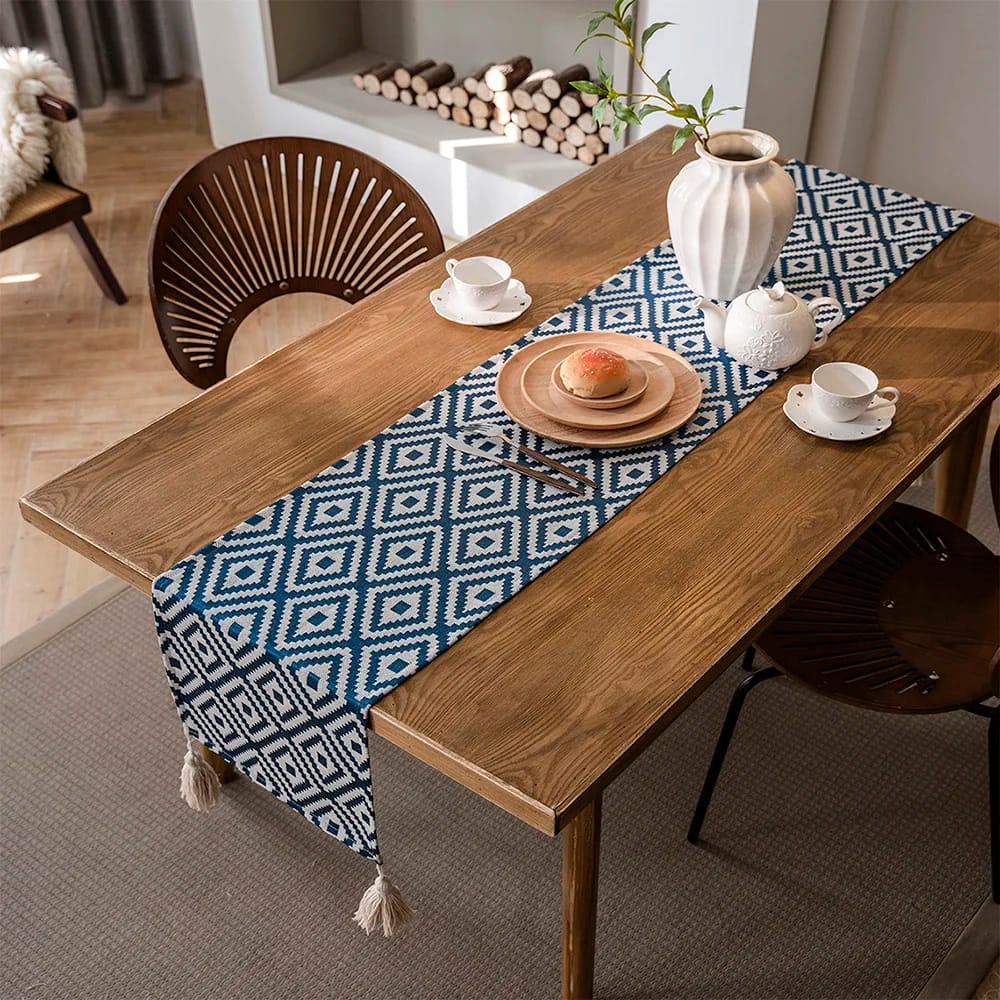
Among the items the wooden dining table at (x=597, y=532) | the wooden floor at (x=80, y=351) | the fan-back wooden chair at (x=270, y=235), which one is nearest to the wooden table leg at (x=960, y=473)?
the wooden dining table at (x=597, y=532)

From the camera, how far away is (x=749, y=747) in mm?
2166

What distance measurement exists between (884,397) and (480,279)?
2.06 feet

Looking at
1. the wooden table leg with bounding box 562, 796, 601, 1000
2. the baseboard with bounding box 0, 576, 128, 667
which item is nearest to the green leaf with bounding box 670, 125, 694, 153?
the wooden table leg with bounding box 562, 796, 601, 1000

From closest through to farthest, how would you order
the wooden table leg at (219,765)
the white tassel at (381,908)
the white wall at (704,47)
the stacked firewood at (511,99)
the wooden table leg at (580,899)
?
the wooden table leg at (580,899) < the white tassel at (381,908) < the wooden table leg at (219,765) < the white wall at (704,47) < the stacked firewood at (511,99)

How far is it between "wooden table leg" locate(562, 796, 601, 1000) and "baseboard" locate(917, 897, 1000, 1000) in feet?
1.65

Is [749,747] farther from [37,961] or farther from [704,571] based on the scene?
[37,961]

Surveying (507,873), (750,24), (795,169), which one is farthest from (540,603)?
(750,24)

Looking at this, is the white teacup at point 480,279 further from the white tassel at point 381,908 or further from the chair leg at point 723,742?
the white tassel at point 381,908

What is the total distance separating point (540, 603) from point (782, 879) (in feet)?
2.63

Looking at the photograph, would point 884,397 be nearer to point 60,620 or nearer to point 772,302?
point 772,302

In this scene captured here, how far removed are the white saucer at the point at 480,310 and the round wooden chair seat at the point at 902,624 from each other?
0.61 metres

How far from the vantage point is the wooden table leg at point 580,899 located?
1472 mm

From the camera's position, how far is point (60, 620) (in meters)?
2.42

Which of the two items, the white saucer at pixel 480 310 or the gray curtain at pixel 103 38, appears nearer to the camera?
the white saucer at pixel 480 310
